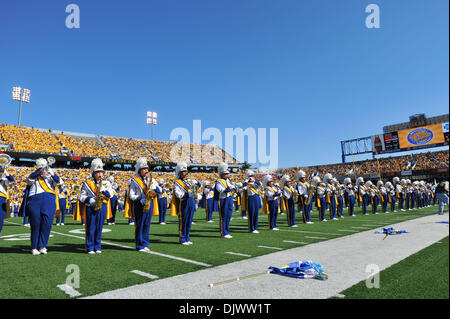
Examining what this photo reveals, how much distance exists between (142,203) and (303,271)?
3.95 m

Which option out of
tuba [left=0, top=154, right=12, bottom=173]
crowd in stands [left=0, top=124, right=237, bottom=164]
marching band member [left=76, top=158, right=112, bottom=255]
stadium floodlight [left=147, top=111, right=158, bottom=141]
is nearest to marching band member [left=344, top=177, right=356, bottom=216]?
marching band member [left=76, top=158, right=112, bottom=255]

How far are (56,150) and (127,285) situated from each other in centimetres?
3971

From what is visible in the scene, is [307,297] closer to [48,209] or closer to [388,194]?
[48,209]

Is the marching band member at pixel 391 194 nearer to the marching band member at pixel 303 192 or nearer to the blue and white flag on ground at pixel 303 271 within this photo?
the marching band member at pixel 303 192

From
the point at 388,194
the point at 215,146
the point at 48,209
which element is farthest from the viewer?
the point at 215,146

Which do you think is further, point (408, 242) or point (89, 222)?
point (408, 242)

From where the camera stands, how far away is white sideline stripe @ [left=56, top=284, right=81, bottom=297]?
349cm

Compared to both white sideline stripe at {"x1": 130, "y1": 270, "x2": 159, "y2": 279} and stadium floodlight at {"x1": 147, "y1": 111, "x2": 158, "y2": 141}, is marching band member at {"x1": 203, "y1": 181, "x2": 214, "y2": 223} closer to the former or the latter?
white sideline stripe at {"x1": 130, "y1": 270, "x2": 159, "y2": 279}

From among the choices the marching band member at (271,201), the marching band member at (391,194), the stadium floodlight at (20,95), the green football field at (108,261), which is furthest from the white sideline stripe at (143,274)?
the stadium floodlight at (20,95)

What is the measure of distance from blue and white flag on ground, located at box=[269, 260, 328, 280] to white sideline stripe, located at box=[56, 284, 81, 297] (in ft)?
8.73

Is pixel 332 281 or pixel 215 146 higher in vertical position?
pixel 215 146

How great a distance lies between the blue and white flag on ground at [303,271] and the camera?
407 centimetres

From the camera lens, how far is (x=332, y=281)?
3891 mm
